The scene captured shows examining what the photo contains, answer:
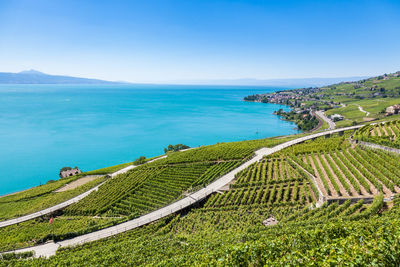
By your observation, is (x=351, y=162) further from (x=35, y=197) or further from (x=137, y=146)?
(x=137, y=146)

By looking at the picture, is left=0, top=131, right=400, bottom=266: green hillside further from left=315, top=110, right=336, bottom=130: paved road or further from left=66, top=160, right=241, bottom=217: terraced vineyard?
left=315, top=110, right=336, bottom=130: paved road

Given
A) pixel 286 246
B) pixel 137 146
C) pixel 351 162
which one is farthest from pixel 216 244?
pixel 137 146

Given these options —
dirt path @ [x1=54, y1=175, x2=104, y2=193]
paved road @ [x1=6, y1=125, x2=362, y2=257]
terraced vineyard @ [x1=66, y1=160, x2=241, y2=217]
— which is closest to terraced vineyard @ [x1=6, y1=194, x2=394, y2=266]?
paved road @ [x1=6, y1=125, x2=362, y2=257]

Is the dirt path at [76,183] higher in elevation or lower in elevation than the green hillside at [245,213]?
lower

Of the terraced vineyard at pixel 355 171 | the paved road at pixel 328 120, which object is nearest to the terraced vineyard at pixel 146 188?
the terraced vineyard at pixel 355 171

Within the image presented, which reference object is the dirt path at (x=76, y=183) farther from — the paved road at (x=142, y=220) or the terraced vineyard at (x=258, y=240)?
the terraced vineyard at (x=258, y=240)

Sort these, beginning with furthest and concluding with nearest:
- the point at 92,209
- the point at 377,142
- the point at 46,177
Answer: the point at 46,177, the point at 377,142, the point at 92,209

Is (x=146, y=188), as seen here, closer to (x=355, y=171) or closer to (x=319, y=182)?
(x=319, y=182)

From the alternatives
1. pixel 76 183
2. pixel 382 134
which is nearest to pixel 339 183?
pixel 382 134
